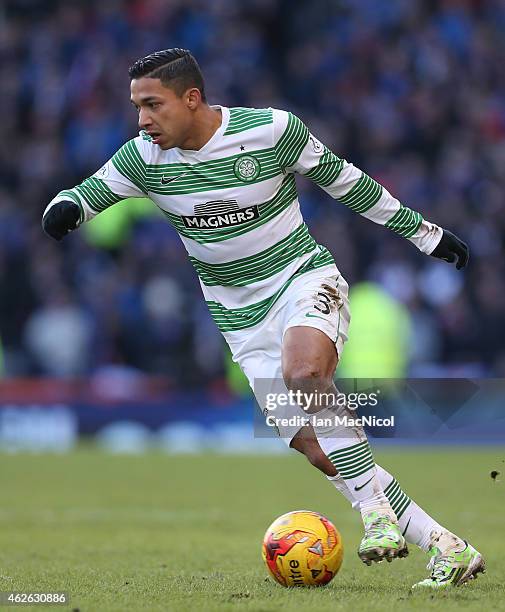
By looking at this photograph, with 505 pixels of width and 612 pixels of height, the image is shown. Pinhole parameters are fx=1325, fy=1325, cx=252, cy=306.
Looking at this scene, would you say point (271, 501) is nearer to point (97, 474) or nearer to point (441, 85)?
point (97, 474)

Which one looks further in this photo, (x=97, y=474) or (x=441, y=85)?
(x=441, y=85)

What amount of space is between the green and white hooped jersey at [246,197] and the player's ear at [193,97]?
163 mm

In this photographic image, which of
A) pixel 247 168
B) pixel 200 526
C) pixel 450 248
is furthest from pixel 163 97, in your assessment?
pixel 200 526

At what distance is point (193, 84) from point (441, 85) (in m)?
12.3

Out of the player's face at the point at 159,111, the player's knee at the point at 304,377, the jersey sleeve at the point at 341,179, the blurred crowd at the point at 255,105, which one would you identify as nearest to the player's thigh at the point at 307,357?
the player's knee at the point at 304,377

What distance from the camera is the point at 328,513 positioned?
973 cm

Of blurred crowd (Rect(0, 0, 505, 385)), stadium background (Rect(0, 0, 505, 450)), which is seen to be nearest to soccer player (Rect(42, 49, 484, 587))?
stadium background (Rect(0, 0, 505, 450))

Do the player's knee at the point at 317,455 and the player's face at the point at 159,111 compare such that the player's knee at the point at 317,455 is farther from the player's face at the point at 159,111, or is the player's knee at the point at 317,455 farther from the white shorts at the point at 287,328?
the player's face at the point at 159,111

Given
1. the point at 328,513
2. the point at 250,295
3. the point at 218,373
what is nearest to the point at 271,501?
the point at 328,513

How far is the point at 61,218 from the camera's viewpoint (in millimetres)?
6016

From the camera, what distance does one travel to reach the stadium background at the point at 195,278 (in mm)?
11555

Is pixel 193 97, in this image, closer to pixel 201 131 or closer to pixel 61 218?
pixel 201 131

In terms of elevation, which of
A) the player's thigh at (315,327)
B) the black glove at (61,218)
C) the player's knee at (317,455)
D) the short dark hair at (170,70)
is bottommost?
the player's knee at (317,455)

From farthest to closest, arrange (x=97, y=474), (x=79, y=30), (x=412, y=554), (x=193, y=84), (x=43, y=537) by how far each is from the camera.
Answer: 1. (x=79, y=30)
2. (x=97, y=474)
3. (x=43, y=537)
4. (x=412, y=554)
5. (x=193, y=84)
